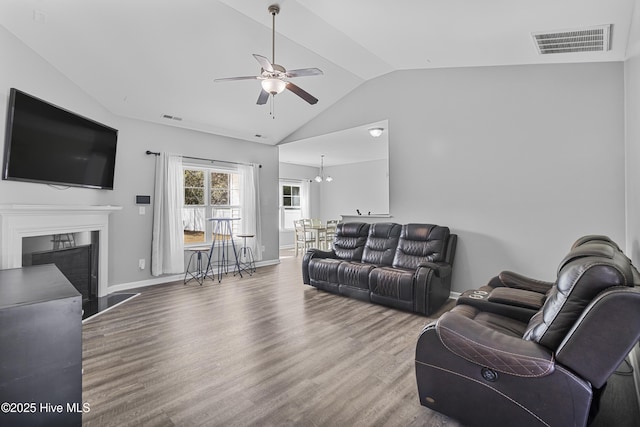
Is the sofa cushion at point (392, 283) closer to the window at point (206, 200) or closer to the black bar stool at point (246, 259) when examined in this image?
the black bar stool at point (246, 259)

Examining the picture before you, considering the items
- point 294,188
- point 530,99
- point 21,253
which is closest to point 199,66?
point 21,253

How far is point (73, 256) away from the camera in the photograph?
379 cm

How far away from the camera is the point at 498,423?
1.53 metres

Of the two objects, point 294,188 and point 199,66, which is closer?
point 199,66

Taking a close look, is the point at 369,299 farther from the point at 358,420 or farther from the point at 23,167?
the point at 23,167

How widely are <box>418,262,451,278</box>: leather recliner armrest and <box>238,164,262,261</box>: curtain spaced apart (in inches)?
143

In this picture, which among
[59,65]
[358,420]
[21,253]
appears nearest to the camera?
[358,420]

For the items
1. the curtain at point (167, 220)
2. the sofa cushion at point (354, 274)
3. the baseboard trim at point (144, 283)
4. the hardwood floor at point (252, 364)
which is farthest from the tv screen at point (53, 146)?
the sofa cushion at point (354, 274)

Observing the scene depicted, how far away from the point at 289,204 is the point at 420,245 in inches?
242

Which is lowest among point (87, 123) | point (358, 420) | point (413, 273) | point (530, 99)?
point (358, 420)

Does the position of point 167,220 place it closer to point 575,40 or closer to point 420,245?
point 420,245

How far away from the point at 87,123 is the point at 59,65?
0.65m

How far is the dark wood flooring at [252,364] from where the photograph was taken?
71.8 inches

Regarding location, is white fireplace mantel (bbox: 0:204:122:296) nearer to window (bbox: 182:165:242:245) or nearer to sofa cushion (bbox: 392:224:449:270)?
window (bbox: 182:165:242:245)
